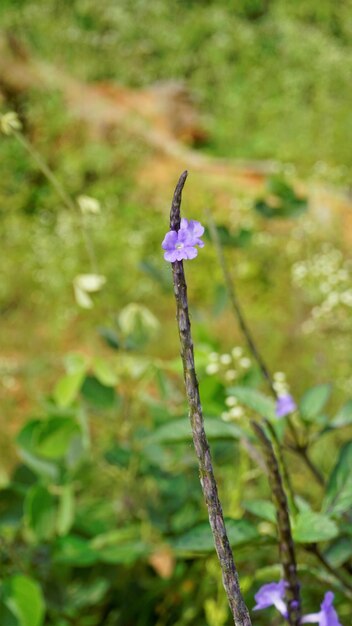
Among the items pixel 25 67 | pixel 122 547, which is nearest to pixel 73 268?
pixel 25 67

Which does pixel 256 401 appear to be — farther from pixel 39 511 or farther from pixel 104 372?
pixel 39 511

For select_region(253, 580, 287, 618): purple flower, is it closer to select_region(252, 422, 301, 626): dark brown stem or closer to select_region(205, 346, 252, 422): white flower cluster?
select_region(252, 422, 301, 626): dark brown stem

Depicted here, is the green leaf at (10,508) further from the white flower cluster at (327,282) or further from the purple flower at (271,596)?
the purple flower at (271,596)

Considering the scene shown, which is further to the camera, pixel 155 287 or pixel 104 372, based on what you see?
pixel 155 287

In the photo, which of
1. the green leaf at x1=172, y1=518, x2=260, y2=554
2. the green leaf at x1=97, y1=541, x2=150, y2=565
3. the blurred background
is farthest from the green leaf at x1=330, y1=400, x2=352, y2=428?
the green leaf at x1=97, y1=541, x2=150, y2=565

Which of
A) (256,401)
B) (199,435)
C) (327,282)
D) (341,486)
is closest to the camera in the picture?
(199,435)

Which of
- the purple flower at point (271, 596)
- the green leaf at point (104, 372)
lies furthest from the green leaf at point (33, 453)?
the purple flower at point (271, 596)

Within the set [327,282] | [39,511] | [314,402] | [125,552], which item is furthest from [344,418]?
[327,282]
